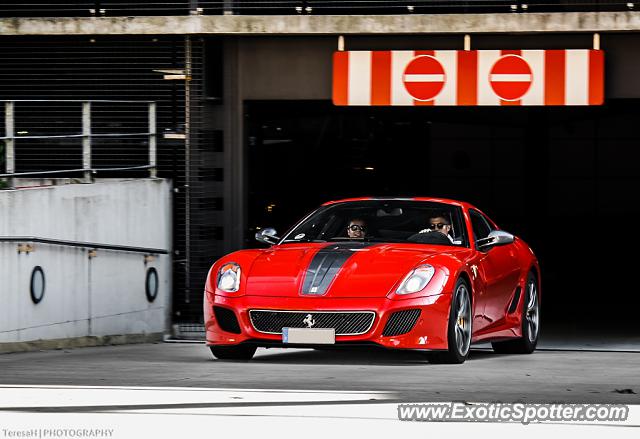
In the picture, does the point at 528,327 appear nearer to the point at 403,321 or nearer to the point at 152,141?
the point at 403,321

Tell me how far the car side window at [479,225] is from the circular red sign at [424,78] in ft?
14.3

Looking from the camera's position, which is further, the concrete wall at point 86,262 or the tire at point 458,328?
the concrete wall at point 86,262

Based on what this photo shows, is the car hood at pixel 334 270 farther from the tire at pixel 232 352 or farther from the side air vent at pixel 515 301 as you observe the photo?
the side air vent at pixel 515 301

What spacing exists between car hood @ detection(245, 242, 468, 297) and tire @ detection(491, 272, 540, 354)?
6.92ft

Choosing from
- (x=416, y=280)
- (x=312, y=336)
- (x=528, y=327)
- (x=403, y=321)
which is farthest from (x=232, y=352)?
(x=528, y=327)

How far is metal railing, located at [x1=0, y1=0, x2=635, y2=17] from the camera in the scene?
18.1 metres

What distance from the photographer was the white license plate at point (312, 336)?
36.3 feet

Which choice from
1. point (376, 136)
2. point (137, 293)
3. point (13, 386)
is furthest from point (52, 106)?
point (376, 136)

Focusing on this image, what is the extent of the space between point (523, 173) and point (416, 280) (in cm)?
3187

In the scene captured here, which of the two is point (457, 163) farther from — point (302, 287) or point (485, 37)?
point (302, 287)

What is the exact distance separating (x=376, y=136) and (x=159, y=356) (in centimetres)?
1995

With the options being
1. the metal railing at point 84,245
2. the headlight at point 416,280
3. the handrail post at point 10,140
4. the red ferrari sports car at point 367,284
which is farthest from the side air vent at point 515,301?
the handrail post at point 10,140

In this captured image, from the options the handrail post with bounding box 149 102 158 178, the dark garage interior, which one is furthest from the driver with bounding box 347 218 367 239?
the dark garage interior

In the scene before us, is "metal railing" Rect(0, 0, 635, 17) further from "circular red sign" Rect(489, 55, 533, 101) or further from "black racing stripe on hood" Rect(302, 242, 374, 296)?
"black racing stripe on hood" Rect(302, 242, 374, 296)
